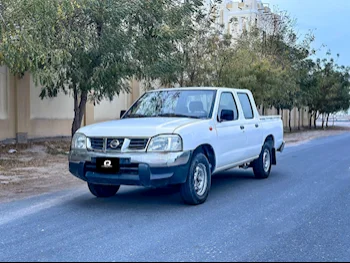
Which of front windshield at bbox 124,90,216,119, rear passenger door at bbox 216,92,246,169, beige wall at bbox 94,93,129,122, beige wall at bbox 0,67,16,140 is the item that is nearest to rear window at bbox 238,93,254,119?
rear passenger door at bbox 216,92,246,169

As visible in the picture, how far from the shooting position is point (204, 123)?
25.0ft

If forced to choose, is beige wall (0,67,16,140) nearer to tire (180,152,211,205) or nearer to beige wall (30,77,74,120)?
beige wall (30,77,74,120)

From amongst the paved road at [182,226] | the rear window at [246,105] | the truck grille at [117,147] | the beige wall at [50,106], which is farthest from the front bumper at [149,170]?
the beige wall at [50,106]

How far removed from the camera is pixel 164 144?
685cm

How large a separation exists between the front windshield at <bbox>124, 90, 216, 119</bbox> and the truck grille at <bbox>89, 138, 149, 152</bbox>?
135 cm

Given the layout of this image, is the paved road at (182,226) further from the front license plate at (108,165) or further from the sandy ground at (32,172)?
the sandy ground at (32,172)

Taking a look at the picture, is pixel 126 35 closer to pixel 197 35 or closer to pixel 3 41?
pixel 3 41

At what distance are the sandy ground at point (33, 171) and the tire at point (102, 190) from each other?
1.50 metres

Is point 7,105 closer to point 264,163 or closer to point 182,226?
point 264,163

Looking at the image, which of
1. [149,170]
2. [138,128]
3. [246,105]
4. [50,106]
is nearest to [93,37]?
[246,105]

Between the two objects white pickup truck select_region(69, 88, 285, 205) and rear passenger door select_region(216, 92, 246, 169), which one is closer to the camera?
white pickup truck select_region(69, 88, 285, 205)

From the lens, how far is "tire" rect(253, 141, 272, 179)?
33.5 ft

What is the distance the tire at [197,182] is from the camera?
7.18 meters

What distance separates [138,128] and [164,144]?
1.66 feet
